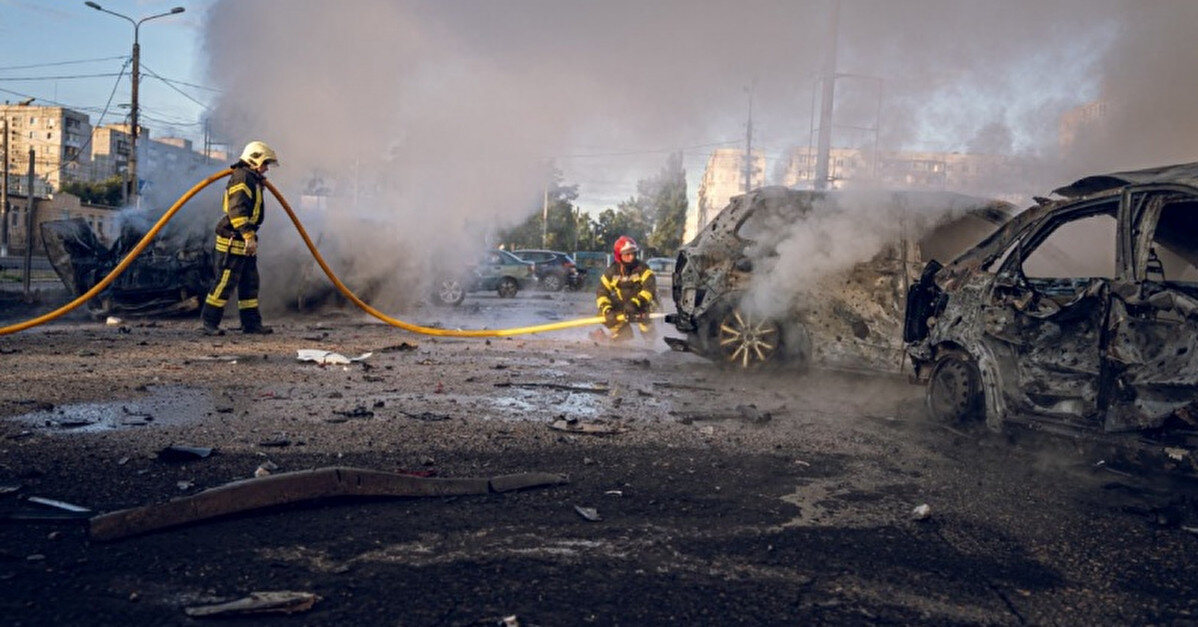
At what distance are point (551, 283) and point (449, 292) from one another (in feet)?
34.9

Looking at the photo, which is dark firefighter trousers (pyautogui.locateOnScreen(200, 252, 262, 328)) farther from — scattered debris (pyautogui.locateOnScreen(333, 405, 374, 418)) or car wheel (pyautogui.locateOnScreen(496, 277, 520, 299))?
car wheel (pyautogui.locateOnScreen(496, 277, 520, 299))

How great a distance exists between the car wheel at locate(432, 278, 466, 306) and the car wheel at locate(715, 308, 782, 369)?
8587 mm

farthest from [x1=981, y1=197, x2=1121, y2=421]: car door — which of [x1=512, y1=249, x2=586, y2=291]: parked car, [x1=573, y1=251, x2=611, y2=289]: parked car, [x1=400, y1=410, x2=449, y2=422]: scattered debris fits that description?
[x1=512, y1=249, x2=586, y2=291]: parked car

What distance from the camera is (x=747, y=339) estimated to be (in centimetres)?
868

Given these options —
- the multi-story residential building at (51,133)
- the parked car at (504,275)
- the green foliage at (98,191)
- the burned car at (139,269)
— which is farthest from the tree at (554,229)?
the multi-story residential building at (51,133)

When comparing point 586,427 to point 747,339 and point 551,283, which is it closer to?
point 747,339

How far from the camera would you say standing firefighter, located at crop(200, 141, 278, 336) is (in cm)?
955

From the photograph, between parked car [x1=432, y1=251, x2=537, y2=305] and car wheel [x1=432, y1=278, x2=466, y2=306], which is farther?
parked car [x1=432, y1=251, x2=537, y2=305]

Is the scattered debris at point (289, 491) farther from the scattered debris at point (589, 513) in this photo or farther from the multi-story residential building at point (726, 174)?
the multi-story residential building at point (726, 174)

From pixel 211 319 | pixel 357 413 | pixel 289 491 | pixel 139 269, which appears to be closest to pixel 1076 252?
pixel 357 413

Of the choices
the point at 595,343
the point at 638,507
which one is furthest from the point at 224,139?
the point at 638,507

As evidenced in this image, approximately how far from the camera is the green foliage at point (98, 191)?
49656mm

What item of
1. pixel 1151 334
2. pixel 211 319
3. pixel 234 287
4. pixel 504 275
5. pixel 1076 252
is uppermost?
pixel 1076 252

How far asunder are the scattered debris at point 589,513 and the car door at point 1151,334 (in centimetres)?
281
